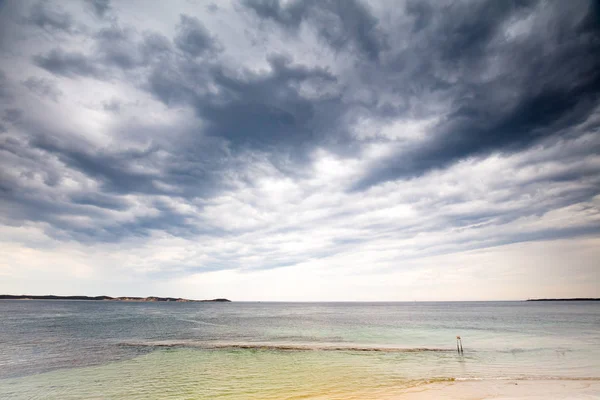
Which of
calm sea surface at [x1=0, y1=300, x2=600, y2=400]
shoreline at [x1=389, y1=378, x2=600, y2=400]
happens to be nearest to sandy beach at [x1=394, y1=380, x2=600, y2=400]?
shoreline at [x1=389, y1=378, x2=600, y2=400]

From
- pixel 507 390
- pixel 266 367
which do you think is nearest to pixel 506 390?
pixel 507 390

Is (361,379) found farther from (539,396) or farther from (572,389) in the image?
(572,389)

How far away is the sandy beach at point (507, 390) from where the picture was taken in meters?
18.9

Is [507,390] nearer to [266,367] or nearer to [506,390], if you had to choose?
[506,390]

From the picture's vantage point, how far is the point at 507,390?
67.4 ft

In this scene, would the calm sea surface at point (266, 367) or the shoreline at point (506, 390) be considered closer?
the shoreline at point (506, 390)

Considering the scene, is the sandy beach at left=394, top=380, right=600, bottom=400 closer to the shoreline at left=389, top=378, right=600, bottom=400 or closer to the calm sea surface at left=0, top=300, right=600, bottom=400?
the shoreline at left=389, top=378, right=600, bottom=400

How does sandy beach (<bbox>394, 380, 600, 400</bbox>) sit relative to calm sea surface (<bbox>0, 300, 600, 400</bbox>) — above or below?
above

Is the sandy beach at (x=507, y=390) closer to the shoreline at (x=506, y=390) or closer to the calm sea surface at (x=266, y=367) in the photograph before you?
the shoreline at (x=506, y=390)

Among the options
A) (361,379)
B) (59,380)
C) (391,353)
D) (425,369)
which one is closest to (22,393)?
(59,380)

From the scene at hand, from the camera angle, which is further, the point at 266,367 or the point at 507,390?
the point at 266,367

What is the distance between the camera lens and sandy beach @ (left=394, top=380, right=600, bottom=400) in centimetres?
1889

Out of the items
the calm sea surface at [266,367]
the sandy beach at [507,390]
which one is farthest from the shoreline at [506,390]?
the calm sea surface at [266,367]

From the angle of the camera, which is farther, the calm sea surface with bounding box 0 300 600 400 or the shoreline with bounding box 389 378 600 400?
the calm sea surface with bounding box 0 300 600 400
